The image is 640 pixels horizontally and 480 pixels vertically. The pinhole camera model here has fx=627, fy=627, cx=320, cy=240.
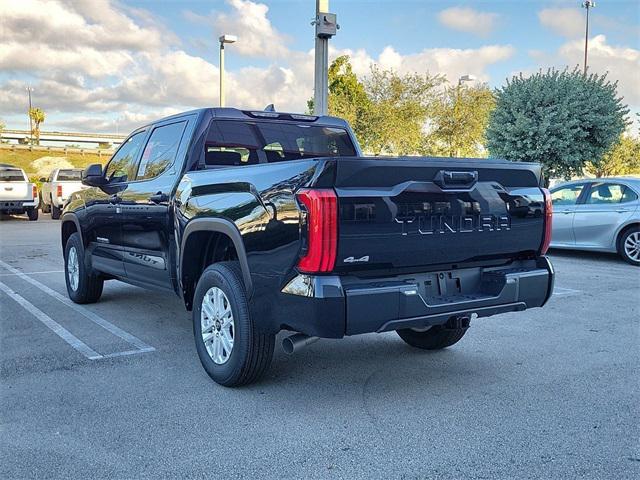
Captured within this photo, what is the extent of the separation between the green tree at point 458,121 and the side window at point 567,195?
18.9 m

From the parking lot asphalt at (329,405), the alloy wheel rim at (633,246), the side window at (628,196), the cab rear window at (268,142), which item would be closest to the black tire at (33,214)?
the parking lot asphalt at (329,405)

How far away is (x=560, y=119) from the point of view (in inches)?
715

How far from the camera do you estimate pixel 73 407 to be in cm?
391

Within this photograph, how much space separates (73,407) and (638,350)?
4.45 m

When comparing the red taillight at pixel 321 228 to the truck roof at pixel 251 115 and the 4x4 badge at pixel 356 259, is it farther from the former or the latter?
the truck roof at pixel 251 115

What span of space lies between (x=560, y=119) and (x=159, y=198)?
51.6ft

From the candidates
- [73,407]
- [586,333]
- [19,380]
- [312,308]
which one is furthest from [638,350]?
[19,380]

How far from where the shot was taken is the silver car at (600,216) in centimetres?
1041

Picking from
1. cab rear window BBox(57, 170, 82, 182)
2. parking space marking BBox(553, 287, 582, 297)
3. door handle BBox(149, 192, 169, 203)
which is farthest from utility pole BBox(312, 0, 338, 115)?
cab rear window BBox(57, 170, 82, 182)

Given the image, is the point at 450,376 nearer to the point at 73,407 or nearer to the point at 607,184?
the point at 73,407

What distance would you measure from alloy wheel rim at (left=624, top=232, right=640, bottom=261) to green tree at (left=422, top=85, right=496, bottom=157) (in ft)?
66.2

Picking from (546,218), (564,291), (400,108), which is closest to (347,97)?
(400,108)

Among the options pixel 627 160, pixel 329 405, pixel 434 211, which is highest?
pixel 627 160

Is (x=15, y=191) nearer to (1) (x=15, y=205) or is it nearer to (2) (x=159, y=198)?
(1) (x=15, y=205)
